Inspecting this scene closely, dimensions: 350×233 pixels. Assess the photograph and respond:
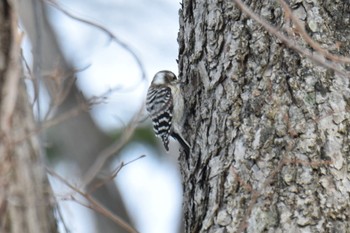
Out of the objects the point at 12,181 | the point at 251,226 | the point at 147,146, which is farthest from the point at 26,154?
the point at 147,146

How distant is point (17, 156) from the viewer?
118 inches

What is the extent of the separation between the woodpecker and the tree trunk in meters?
2.49

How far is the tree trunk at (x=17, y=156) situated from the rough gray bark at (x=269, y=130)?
4.70ft

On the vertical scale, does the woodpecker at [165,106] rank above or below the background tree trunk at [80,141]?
above

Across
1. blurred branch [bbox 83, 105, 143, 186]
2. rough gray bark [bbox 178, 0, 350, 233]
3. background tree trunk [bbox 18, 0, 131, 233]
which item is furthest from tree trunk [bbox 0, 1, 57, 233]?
background tree trunk [bbox 18, 0, 131, 233]

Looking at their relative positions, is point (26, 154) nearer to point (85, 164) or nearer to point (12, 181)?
point (12, 181)

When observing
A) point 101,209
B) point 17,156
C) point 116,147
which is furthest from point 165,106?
point 17,156

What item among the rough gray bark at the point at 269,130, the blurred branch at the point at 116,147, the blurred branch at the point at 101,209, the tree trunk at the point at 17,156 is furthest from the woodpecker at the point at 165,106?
the tree trunk at the point at 17,156

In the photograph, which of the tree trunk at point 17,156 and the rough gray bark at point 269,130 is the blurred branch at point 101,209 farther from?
the rough gray bark at point 269,130

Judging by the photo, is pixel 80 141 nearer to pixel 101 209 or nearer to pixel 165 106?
pixel 165 106

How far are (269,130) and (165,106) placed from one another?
243 centimetres

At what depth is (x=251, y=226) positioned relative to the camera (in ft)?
14.0

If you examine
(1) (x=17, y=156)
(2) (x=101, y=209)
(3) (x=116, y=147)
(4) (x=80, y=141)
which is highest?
(1) (x=17, y=156)

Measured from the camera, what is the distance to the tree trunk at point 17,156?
2.91 meters
